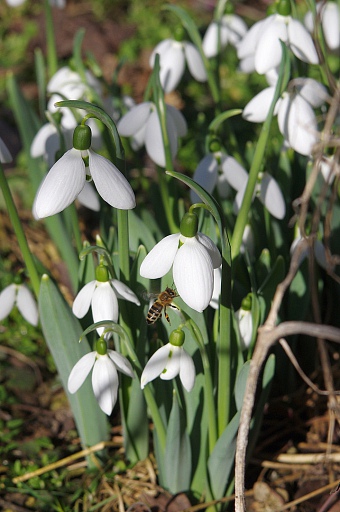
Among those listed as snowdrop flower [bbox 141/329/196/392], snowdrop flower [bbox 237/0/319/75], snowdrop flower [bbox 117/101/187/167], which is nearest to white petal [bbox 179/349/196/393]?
snowdrop flower [bbox 141/329/196/392]

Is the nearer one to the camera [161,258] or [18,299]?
[161,258]

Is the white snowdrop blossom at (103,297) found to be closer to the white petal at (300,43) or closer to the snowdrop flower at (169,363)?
the snowdrop flower at (169,363)

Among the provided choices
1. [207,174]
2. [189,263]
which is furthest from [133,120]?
[189,263]

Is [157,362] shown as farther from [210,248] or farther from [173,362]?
[210,248]

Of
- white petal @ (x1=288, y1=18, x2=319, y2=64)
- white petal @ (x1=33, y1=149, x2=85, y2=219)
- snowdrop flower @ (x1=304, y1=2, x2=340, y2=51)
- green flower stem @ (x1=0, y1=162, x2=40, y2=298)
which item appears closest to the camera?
white petal @ (x1=33, y1=149, x2=85, y2=219)

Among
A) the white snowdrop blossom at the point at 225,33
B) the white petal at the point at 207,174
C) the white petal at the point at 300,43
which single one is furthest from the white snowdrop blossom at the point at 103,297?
the white snowdrop blossom at the point at 225,33

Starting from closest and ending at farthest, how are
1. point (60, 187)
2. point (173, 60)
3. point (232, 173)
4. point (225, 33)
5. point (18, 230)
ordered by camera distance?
point (60, 187) < point (18, 230) < point (232, 173) < point (173, 60) < point (225, 33)

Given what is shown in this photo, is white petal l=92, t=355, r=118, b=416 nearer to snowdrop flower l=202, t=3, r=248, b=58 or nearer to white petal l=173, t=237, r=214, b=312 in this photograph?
white petal l=173, t=237, r=214, b=312
